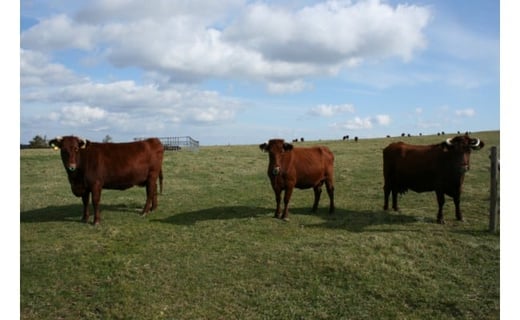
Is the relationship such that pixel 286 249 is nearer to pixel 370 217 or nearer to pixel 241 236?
pixel 241 236

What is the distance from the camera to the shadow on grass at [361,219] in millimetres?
10891

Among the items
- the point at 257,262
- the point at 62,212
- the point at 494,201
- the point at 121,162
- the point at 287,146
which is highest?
the point at 287,146

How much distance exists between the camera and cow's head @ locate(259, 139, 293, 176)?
1145cm

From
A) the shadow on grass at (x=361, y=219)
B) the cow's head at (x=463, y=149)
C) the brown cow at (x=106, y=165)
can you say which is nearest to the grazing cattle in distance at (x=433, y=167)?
the cow's head at (x=463, y=149)

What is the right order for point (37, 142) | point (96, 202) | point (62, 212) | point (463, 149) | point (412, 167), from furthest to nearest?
1. point (37, 142)
2. point (62, 212)
3. point (412, 167)
4. point (96, 202)
5. point (463, 149)

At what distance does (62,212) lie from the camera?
43.0 feet

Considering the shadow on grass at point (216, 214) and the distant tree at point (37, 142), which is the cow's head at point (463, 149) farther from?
the distant tree at point (37, 142)

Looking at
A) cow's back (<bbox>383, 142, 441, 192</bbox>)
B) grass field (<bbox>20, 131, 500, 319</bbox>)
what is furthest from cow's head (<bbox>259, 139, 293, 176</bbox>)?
cow's back (<bbox>383, 142, 441, 192</bbox>)

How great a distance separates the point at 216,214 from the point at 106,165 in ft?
11.3

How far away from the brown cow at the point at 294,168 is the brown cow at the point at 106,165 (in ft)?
12.0

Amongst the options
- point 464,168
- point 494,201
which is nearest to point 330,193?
point 464,168

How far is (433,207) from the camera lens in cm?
1325

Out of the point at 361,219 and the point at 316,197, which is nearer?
the point at 361,219

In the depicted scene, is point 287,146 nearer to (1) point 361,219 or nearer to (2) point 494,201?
(1) point 361,219
